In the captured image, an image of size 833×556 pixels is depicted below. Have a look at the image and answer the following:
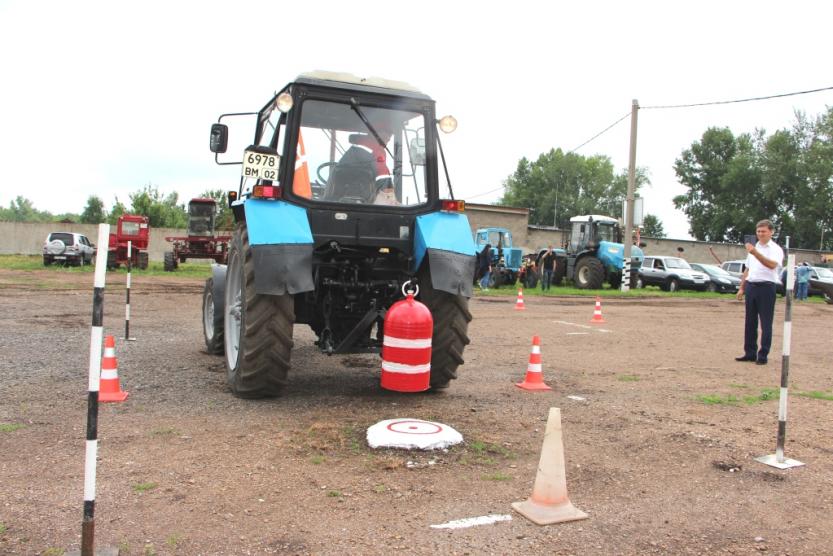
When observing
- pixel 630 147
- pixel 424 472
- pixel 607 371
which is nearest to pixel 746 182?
pixel 630 147

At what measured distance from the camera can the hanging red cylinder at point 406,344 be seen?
5.37 metres

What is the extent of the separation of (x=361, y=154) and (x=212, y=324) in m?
3.34

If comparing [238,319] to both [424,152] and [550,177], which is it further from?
[550,177]

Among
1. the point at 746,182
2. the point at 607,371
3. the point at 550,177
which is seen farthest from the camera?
the point at 550,177

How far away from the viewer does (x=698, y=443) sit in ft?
15.9

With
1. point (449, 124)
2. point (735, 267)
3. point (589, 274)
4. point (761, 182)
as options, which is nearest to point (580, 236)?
point (589, 274)

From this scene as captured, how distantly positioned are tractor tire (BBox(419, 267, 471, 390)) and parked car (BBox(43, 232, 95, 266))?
2803 cm

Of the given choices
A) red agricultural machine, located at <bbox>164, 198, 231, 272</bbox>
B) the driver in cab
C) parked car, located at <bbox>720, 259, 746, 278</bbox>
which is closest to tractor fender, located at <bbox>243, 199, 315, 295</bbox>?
the driver in cab

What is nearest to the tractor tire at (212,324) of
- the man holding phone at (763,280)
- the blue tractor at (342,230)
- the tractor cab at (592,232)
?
the blue tractor at (342,230)

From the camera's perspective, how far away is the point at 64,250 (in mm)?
29281

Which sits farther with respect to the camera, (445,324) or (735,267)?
(735,267)

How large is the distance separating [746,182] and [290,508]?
7264cm

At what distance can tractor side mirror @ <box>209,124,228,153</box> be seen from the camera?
21.0 feet

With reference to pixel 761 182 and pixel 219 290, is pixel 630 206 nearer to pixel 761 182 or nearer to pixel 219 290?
pixel 219 290
